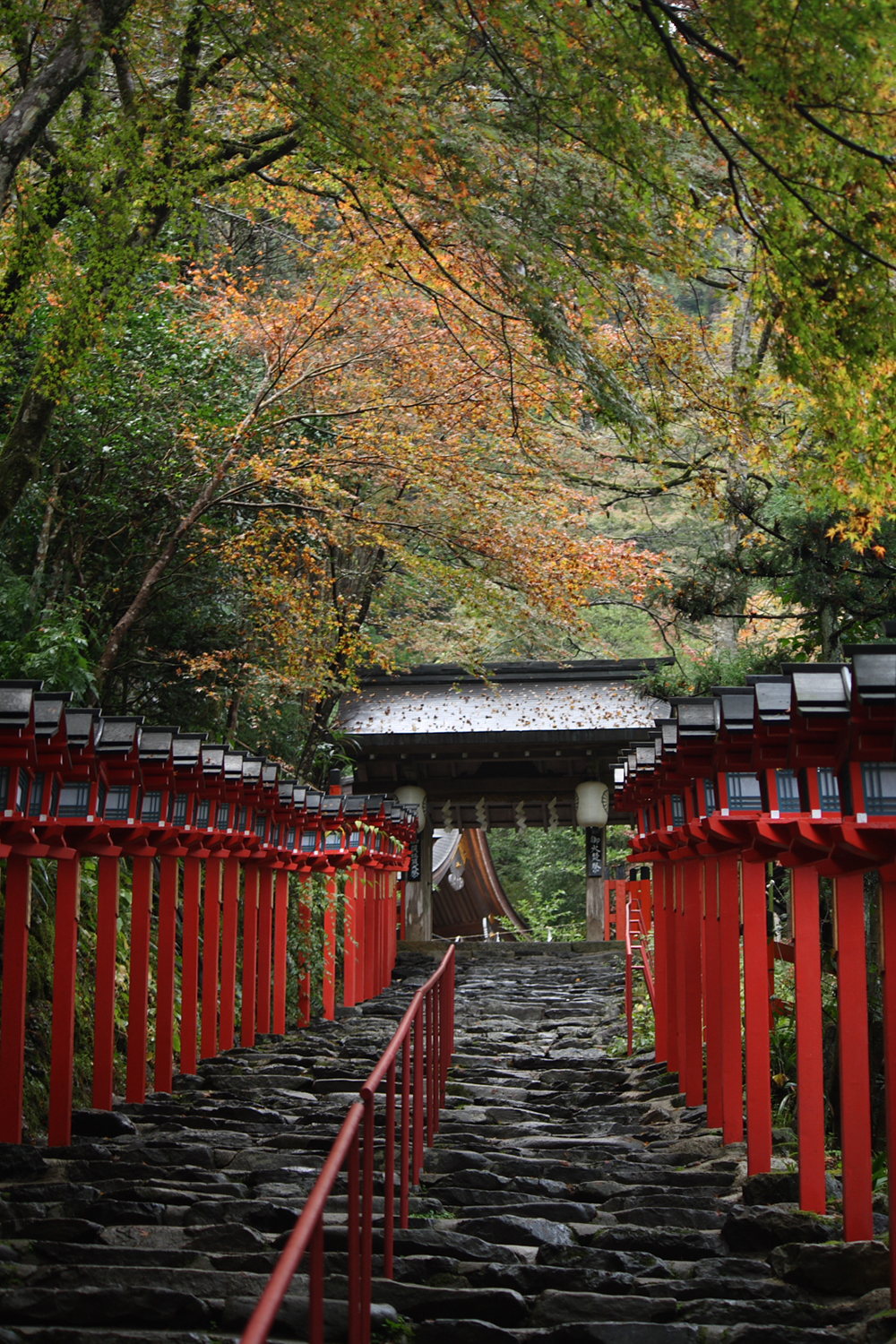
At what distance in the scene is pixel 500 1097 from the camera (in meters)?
10.6

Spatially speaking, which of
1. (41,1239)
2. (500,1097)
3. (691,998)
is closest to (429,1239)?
(41,1239)

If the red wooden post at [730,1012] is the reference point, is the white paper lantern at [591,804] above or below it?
above

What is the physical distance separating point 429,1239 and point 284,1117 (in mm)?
3070

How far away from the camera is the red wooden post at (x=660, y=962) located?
11.6m

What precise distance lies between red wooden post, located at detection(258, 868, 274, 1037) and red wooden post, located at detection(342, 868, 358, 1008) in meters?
2.89

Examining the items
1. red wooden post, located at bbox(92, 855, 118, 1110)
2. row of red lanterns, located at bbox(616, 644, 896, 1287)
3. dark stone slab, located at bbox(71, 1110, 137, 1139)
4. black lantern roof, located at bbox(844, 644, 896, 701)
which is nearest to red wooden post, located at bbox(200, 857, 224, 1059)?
red wooden post, located at bbox(92, 855, 118, 1110)

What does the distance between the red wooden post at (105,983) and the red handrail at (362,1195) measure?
204cm

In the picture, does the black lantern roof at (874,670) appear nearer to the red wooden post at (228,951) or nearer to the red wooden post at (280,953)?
the red wooden post at (228,951)

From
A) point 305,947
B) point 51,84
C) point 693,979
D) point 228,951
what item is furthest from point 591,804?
point 51,84

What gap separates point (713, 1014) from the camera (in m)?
8.29

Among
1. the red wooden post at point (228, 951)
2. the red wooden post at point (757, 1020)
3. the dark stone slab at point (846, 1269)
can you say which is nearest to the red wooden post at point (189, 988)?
the red wooden post at point (228, 951)

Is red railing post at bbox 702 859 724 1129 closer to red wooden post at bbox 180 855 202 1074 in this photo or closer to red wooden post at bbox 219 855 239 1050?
red wooden post at bbox 180 855 202 1074

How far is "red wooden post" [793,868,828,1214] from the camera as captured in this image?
19.8 ft

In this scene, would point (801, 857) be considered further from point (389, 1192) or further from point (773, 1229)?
point (389, 1192)
